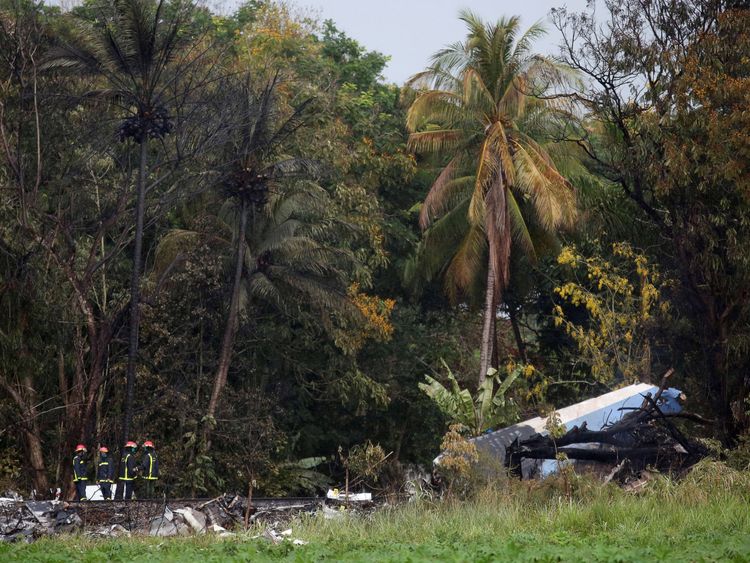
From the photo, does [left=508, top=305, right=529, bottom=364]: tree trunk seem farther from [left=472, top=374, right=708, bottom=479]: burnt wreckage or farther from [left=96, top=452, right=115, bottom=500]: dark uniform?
[left=96, top=452, right=115, bottom=500]: dark uniform

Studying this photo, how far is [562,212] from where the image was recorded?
29.8 meters

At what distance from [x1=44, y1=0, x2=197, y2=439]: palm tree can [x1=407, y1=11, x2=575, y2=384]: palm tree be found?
Answer: 7557mm

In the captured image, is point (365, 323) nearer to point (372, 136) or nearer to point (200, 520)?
point (372, 136)

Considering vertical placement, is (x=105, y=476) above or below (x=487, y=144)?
below

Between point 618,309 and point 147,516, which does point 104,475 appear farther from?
point 618,309

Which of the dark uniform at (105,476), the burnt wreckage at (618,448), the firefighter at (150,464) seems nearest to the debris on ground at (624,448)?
the burnt wreckage at (618,448)

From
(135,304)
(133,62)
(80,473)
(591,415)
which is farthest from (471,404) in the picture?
(133,62)

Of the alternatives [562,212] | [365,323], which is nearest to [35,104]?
[365,323]

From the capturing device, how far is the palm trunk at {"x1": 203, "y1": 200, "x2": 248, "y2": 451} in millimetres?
28719

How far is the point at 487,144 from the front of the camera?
30375 mm

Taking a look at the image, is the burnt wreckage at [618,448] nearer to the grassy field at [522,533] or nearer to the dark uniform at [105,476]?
the grassy field at [522,533]

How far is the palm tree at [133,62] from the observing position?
83.5 feet

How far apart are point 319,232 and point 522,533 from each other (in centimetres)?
1685

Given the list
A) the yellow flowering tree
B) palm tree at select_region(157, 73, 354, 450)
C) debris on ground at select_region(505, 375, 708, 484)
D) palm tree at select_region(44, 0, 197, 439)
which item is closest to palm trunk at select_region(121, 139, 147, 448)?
palm tree at select_region(44, 0, 197, 439)
